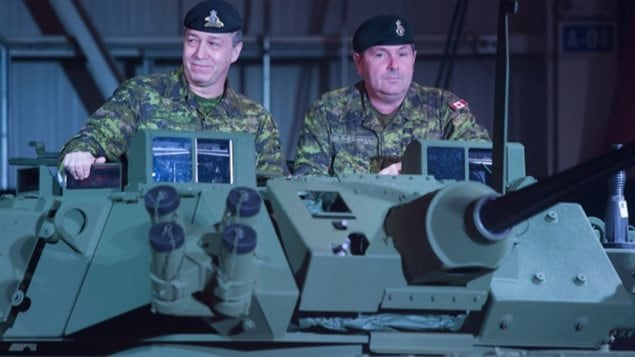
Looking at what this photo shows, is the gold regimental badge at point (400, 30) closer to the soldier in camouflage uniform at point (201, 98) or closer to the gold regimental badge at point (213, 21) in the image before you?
the soldier in camouflage uniform at point (201, 98)

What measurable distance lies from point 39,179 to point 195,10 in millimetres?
2037

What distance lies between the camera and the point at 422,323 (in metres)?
6.53

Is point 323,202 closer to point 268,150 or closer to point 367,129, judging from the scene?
point 268,150

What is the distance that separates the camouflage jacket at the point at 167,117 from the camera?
7.92 metres

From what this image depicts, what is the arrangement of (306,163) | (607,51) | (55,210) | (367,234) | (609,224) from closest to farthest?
(367,234) < (55,210) < (609,224) < (306,163) < (607,51)

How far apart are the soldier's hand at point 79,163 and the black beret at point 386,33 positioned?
7.82ft

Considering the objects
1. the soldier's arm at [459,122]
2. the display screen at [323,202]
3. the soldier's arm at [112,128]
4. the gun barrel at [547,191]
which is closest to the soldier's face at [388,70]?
the soldier's arm at [459,122]

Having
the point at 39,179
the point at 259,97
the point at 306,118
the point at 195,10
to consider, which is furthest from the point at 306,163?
the point at 259,97

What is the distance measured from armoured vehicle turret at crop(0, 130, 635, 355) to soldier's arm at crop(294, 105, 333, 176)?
140cm

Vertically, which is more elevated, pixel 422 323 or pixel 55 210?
pixel 55 210

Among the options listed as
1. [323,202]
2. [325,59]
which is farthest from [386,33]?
[325,59]

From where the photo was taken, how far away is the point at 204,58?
8586 millimetres

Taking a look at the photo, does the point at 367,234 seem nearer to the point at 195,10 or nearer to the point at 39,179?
the point at 39,179

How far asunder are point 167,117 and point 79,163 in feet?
4.99
